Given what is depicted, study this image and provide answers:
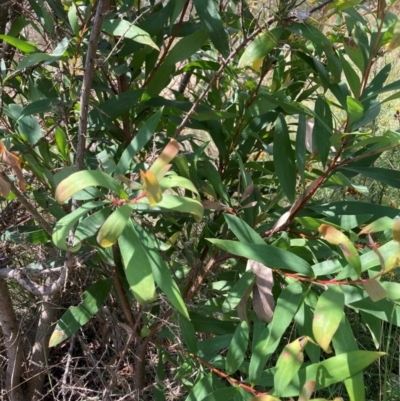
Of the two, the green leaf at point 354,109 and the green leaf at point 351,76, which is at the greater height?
the green leaf at point 351,76

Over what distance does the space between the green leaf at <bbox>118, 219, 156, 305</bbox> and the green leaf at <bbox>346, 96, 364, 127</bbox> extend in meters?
0.35

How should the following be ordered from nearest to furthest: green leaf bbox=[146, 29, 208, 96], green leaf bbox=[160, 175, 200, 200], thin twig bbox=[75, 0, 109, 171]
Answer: green leaf bbox=[160, 175, 200, 200] < thin twig bbox=[75, 0, 109, 171] < green leaf bbox=[146, 29, 208, 96]

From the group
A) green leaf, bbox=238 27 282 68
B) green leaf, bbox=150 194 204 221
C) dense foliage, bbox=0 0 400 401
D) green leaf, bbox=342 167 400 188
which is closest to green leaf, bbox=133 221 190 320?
dense foliage, bbox=0 0 400 401

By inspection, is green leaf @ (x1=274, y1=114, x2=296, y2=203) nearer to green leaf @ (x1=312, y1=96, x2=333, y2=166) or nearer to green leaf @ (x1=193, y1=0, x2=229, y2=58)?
green leaf @ (x1=312, y1=96, x2=333, y2=166)

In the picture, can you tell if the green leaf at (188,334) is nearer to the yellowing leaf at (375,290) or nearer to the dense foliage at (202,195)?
the dense foliage at (202,195)

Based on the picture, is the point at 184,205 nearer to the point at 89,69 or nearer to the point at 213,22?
the point at 89,69

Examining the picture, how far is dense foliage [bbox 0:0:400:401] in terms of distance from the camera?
0.72 meters

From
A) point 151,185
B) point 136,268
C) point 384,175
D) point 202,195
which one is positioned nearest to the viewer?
point 151,185

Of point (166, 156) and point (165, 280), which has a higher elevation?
Answer: point (166, 156)

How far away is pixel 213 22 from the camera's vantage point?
910 millimetres

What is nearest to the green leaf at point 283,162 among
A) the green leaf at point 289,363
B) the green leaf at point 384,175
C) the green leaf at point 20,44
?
the green leaf at point 384,175

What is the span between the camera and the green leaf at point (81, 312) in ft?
3.18

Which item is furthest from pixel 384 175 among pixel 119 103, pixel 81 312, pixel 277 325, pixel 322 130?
pixel 81 312

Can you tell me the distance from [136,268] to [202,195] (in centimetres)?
48
